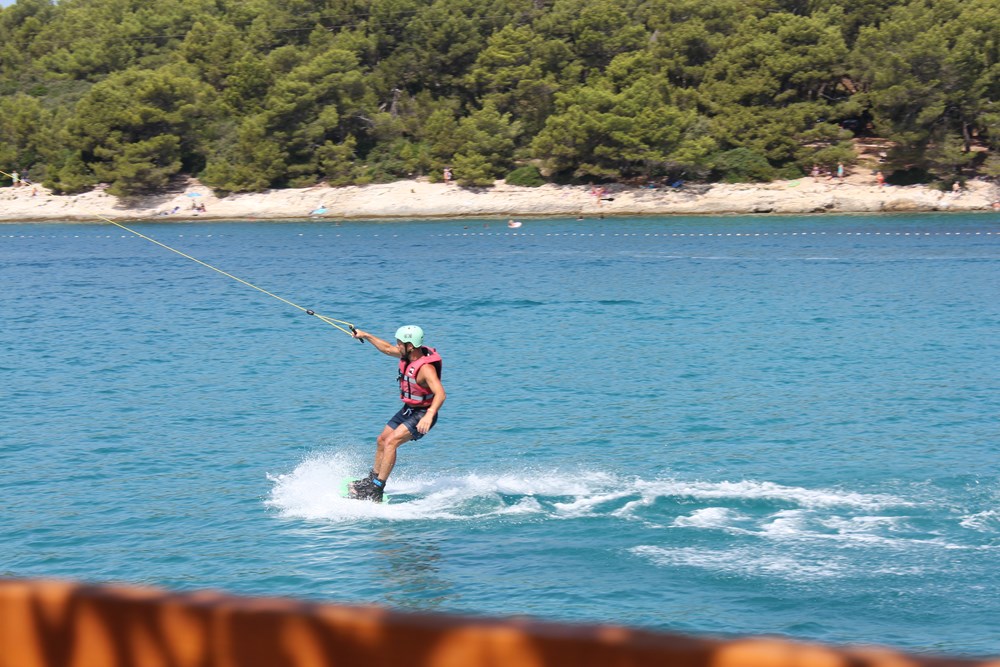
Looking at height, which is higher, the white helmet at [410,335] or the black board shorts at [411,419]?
the white helmet at [410,335]

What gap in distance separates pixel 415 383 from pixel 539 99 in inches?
2532

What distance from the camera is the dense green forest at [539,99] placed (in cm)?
6756

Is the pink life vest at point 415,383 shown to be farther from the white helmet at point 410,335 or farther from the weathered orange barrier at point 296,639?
the weathered orange barrier at point 296,639

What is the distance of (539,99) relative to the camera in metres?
74.8

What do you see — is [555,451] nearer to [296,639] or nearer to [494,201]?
[296,639]

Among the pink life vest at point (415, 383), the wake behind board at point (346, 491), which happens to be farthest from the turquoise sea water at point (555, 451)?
the pink life vest at point (415, 383)

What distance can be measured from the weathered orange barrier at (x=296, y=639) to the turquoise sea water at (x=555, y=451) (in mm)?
7398

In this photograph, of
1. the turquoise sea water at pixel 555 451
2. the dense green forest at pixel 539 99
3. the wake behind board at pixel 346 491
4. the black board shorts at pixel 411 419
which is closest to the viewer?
the turquoise sea water at pixel 555 451

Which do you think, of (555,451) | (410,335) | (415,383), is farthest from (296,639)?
(555,451)

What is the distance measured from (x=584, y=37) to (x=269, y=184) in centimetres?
2287

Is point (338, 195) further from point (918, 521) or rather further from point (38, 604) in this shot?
point (38, 604)

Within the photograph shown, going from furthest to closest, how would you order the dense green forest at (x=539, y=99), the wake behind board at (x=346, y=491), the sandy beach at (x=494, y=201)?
the dense green forest at (x=539, y=99) < the sandy beach at (x=494, y=201) < the wake behind board at (x=346, y=491)

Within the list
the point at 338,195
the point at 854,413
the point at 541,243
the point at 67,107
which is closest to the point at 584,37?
the point at 338,195

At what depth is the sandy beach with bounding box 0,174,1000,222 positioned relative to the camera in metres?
67.0
